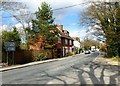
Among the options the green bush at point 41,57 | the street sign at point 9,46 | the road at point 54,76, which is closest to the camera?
the road at point 54,76

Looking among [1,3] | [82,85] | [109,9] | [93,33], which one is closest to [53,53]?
[93,33]

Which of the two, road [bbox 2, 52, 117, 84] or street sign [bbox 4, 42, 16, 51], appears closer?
road [bbox 2, 52, 117, 84]

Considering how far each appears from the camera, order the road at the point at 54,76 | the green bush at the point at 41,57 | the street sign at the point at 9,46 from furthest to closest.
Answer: the green bush at the point at 41,57
the street sign at the point at 9,46
the road at the point at 54,76

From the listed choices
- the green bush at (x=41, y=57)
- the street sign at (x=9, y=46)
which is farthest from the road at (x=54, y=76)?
the green bush at (x=41, y=57)

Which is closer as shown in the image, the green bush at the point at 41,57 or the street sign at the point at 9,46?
the street sign at the point at 9,46

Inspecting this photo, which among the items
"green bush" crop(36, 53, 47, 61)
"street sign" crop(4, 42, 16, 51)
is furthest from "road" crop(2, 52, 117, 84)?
"green bush" crop(36, 53, 47, 61)

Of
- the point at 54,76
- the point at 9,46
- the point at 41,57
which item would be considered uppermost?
the point at 9,46

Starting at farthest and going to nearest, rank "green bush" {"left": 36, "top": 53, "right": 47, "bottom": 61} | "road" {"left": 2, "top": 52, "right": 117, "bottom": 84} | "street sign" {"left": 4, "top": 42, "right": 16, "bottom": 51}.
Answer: "green bush" {"left": 36, "top": 53, "right": 47, "bottom": 61}, "street sign" {"left": 4, "top": 42, "right": 16, "bottom": 51}, "road" {"left": 2, "top": 52, "right": 117, "bottom": 84}

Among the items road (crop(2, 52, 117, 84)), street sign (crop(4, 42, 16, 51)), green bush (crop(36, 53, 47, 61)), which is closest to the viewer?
road (crop(2, 52, 117, 84))

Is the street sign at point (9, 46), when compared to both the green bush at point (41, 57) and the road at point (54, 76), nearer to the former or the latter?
the road at point (54, 76)

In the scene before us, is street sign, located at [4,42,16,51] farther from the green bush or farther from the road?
the green bush

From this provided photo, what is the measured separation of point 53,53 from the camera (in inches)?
2355

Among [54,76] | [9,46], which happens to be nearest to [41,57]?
[9,46]

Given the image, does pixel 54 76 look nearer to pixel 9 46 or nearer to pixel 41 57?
pixel 9 46
